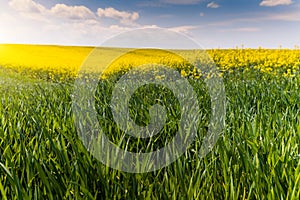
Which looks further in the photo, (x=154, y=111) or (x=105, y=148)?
(x=154, y=111)

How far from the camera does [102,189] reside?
1.30 m

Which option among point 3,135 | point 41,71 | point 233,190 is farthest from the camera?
point 41,71

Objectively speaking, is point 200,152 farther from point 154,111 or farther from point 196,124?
point 154,111

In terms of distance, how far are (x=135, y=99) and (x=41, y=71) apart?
11995 millimetres

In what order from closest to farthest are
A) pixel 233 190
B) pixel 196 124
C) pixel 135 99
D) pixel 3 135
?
1. pixel 233 190
2. pixel 3 135
3. pixel 196 124
4. pixel 135 99

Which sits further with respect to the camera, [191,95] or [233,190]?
[191,95]

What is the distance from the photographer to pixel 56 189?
1.22 metres

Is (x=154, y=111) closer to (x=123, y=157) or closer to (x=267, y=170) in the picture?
(x=123, y=157)

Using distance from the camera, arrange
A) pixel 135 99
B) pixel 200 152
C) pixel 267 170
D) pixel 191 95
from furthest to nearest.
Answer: pixel 191 95 < pixel 135 99 < pixel 200 152 < pixel 267 170

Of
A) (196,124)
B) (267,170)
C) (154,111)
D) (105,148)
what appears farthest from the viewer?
(154,111)

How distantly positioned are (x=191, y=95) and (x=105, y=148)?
74.9 inches

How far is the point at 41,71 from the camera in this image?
1401 centimetres

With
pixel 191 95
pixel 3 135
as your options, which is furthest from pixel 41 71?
pixel 3 135

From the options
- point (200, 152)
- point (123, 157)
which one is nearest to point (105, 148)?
point (123, 157)
